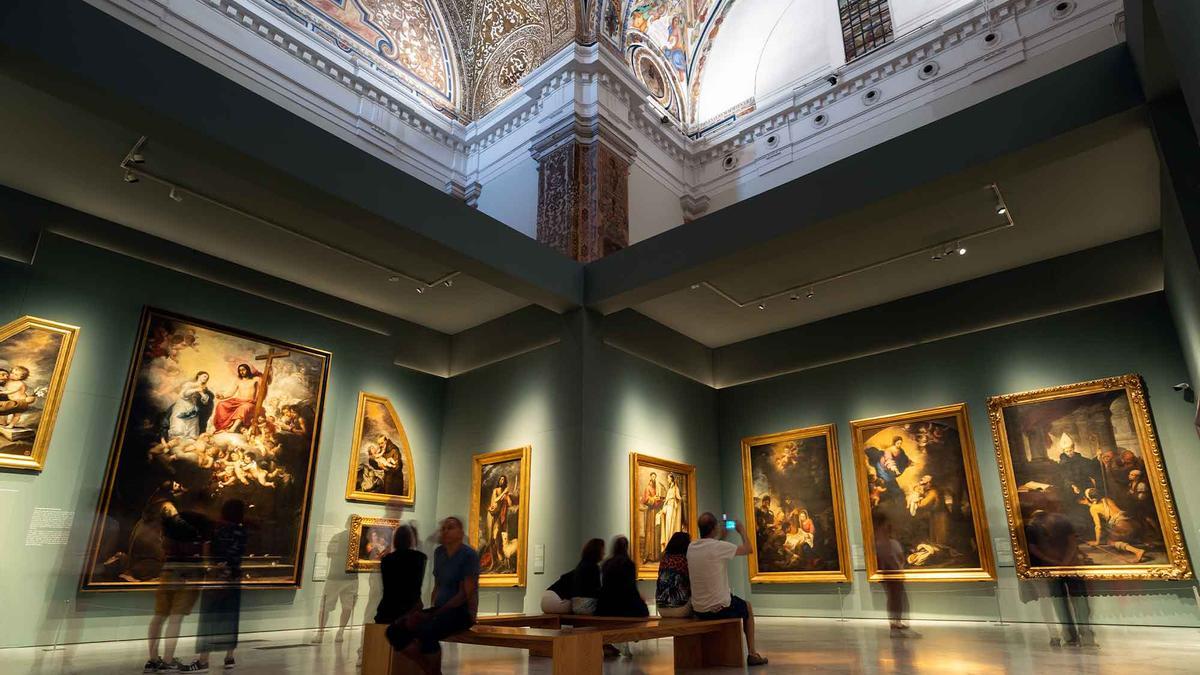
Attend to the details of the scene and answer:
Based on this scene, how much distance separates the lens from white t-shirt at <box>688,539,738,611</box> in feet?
19.5

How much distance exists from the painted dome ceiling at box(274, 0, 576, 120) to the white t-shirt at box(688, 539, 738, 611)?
11.4 meters

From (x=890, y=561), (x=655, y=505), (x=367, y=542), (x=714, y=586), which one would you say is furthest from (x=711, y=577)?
(x=367, y=542)

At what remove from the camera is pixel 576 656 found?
4195 millimetres

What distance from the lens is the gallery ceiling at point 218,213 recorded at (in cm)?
721

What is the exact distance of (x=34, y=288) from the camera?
7.84 meters

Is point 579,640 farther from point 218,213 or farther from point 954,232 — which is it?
point 954,232

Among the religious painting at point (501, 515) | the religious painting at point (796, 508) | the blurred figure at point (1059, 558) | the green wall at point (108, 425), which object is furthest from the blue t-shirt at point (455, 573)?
the religious painting at point (796, 508)

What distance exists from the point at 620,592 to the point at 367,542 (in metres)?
5.18

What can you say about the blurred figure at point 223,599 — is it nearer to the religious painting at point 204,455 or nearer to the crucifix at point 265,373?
the religious painting at point 204,455

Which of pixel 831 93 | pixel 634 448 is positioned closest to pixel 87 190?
pixel 634 448

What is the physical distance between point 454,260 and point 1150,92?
7.31 metres

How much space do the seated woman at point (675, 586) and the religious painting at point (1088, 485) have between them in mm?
5644

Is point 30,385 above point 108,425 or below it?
above

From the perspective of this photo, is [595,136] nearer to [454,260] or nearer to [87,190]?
[454,260]
